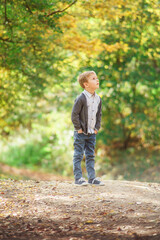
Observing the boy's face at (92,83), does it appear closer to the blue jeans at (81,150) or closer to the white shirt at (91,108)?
the white shirt at (91,108)

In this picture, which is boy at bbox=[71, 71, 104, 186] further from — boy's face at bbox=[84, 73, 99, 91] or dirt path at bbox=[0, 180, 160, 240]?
dirt path at bbox=[0, 180, 160, 240]

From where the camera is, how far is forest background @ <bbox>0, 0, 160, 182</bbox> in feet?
20.7

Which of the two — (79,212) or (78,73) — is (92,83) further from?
(78,73)

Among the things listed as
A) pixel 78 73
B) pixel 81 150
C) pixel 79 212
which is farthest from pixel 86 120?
pixel 78 73

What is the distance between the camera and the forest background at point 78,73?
6309 mm

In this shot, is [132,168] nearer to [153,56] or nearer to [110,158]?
[110,158]

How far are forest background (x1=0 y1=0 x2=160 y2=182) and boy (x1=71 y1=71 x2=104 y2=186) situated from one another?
0.96 metres

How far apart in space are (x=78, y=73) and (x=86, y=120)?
2660 millimetres

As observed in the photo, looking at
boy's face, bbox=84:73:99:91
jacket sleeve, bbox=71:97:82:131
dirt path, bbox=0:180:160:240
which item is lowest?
dirt path, bbox=0:180:160:240

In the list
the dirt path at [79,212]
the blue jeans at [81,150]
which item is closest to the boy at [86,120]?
the blue jeans at [81,150]

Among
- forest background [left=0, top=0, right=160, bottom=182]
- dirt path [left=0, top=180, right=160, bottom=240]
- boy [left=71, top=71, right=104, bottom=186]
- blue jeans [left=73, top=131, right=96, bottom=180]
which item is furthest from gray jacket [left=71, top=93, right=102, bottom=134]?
forest background [left=0, top=0, right=160, bottom=182]

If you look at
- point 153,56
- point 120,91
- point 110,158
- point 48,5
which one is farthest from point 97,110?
point 110,158

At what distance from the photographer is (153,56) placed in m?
9.63

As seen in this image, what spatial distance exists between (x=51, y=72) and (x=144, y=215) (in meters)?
3.98
